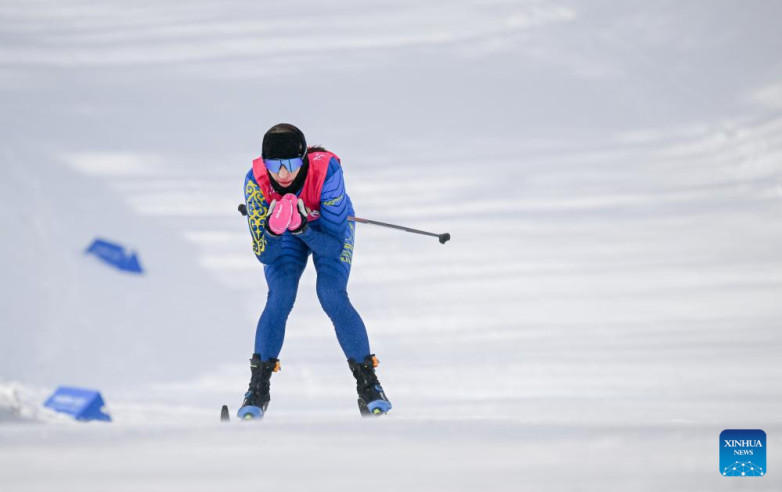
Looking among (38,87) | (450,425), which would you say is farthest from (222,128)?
(450,425)

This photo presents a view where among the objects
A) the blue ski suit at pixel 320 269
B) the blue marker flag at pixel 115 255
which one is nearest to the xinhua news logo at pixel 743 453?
the blue ski suit at pixel 320 269

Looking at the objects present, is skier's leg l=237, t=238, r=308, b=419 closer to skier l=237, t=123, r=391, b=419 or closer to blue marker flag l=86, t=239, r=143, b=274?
skier l=237, t=123, r=391, b=419

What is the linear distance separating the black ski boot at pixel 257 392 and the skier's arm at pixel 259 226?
0.38m

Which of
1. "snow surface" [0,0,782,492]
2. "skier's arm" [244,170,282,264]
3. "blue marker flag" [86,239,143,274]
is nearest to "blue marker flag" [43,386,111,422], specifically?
"snow surface" [0,0,782,492]

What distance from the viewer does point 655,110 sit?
9.76m

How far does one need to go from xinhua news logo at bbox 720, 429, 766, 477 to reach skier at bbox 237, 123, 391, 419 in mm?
1414

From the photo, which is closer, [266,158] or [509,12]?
[266,158]

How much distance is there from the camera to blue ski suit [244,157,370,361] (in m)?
3.56

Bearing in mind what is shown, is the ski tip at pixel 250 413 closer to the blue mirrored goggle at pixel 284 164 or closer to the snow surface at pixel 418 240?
the snow surface at pixel 418 240

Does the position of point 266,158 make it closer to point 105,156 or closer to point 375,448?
point 375,448

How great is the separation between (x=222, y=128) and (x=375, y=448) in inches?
291

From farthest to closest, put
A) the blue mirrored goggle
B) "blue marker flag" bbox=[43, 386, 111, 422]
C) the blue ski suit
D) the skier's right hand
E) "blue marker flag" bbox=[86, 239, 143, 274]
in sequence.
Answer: "blue marker flag" bbox=[86, 239, 143, 274]
"blue marker flag" bbox=[43, 386, 111, 422]
the blue ski suit
the blue mirrored goggle
the skier's right hand

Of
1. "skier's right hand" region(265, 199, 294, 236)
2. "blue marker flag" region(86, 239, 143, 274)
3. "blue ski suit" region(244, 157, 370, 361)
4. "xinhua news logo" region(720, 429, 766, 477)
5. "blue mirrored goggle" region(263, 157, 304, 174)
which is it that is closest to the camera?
"xinhua news logo" region(720, 429, 766, 477)

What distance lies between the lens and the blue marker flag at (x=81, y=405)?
482cm
